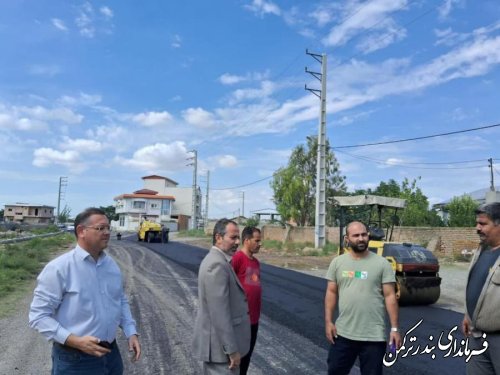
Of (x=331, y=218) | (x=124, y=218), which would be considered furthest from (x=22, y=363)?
(x=124, y=218)

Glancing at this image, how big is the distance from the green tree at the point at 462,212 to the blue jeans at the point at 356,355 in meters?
28.4

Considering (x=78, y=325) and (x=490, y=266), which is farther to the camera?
(x=490, y=266)

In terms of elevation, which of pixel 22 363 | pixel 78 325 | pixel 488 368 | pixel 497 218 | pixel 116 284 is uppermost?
pixel 497 218

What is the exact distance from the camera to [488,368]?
3596mm

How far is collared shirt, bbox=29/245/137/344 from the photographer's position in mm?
2914

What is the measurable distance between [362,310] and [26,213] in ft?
397

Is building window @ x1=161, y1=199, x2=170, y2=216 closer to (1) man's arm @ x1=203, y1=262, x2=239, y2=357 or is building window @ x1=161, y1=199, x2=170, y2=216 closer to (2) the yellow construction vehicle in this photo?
(2) the yellow construction vehicle

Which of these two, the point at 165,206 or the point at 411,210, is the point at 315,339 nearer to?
the point at 411,210

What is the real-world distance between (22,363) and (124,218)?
9095cm

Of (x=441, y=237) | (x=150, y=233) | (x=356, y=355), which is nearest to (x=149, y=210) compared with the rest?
(x=150, y=233)

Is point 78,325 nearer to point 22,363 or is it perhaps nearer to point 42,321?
point 42,321

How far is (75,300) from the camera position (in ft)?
9.87

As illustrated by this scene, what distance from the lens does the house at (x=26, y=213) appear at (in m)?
111

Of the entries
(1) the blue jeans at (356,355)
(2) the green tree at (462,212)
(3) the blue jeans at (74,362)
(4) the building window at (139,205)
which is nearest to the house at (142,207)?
(4) the building window at (139,205)
